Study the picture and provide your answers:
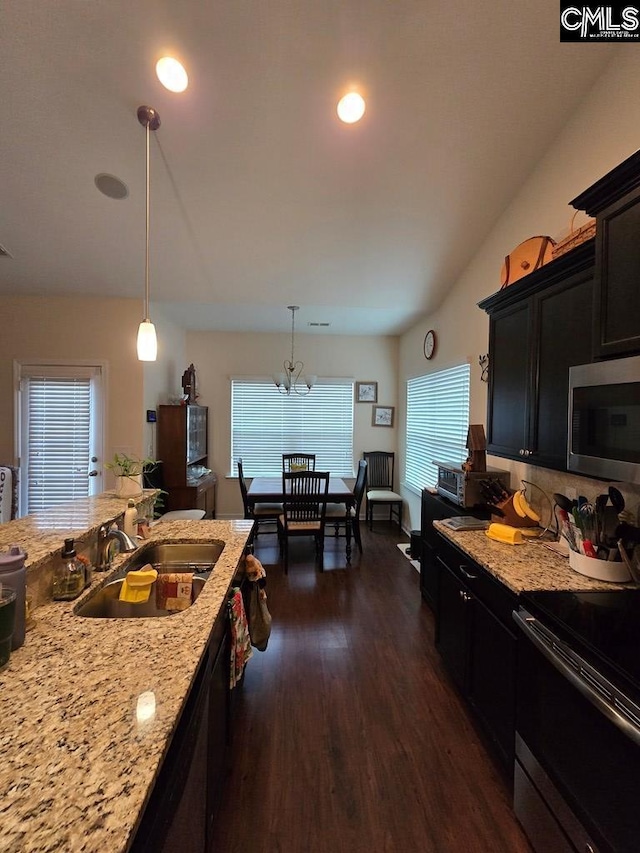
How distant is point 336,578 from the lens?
141 inches

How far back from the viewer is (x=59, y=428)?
3947 millimetres

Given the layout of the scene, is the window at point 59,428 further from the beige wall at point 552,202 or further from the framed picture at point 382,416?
the beige wall at point 552,202

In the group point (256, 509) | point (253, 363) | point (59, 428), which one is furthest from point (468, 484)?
point (59, 428)

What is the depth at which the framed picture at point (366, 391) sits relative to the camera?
561cm

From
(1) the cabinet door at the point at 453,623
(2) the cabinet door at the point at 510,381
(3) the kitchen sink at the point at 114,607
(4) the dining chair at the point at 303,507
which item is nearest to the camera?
(3) the kitchen sink at the point at 114,607

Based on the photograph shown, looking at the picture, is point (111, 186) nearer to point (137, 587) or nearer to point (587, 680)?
point (137, 587)

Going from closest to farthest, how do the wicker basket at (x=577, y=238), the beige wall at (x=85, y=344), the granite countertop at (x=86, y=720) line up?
1. the granite countertop at (x=86, y=720)
2. the wicker basket at (x=577, y=238)
3. the beige wall at (x=85, y=344)

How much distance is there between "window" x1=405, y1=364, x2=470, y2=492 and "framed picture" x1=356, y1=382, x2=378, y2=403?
2.07ft

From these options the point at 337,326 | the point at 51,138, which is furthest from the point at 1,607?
the point at 337,326

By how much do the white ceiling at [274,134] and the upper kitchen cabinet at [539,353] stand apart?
103 centimetres

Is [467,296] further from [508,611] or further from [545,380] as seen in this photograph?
[508,611]

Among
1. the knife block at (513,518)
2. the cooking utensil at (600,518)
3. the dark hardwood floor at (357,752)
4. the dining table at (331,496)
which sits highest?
the cooking utensil at (600,518)

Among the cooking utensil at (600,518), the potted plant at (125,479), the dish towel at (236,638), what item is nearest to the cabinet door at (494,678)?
the cooking utensil at (600,518)

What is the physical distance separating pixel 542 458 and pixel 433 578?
4.83 feet
